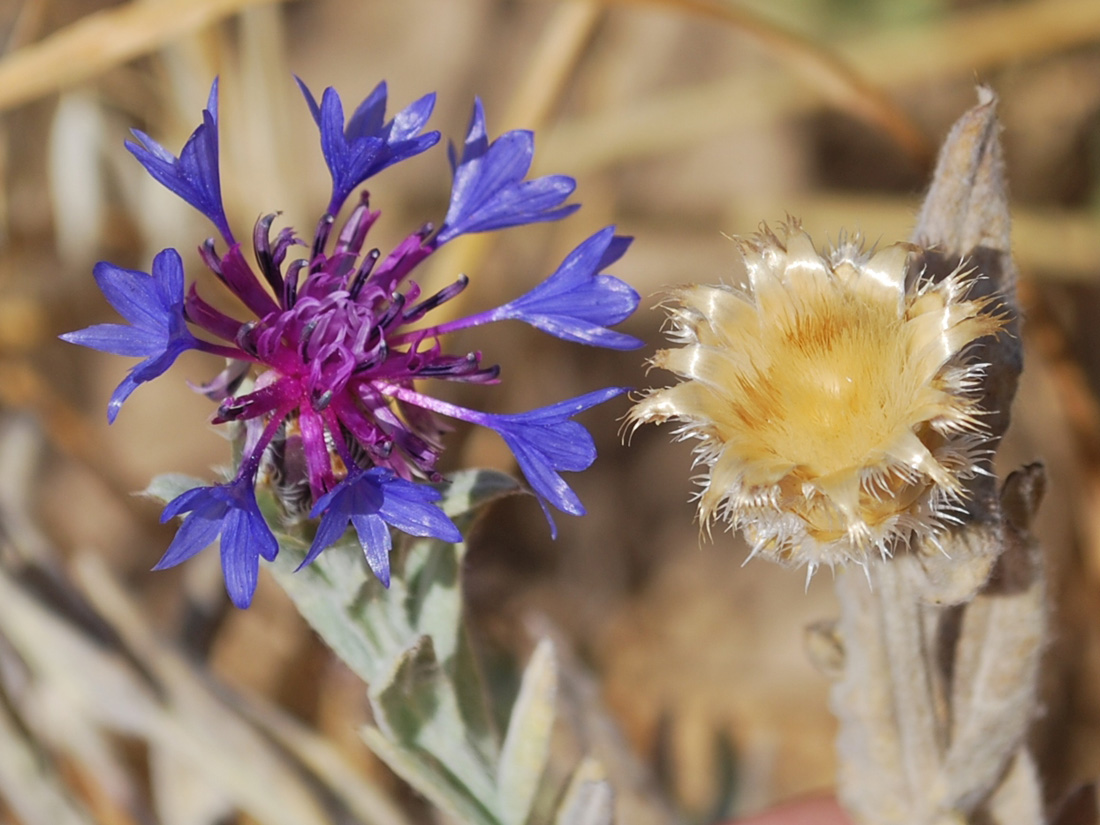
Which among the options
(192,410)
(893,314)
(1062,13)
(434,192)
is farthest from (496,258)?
(893,314)

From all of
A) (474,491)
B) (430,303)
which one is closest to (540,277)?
(430,303)

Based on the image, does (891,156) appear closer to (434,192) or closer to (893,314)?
(434,192)

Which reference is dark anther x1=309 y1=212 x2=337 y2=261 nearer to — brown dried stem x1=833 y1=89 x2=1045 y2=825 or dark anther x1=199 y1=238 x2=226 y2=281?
dark anther x1=199 y1=238 x2=226 y2=281

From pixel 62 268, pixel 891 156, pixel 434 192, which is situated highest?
pixel 62 268

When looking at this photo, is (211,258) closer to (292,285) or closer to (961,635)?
(292,285)

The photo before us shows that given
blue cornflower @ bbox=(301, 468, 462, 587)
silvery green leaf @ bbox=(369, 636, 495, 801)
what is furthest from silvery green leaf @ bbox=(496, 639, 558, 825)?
blue cornflower @ bbox=(301, 468, 462, 587)
